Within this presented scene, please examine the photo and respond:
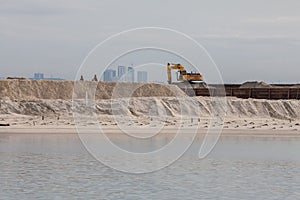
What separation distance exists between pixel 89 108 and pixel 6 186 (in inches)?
1068

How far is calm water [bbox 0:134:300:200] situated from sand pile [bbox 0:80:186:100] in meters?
22.8

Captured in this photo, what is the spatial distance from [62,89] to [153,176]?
34.2 m

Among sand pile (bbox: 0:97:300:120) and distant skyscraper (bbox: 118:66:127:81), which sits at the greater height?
distant skyscraper (bbox: 118:66:127:81)

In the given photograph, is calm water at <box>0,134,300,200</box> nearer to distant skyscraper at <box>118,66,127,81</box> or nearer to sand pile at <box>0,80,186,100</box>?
distant skyscraper at <box>118,66,127,81</box>

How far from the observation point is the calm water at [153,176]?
19.8 metres

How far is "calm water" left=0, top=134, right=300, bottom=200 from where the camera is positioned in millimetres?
19781

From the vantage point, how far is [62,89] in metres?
56.8

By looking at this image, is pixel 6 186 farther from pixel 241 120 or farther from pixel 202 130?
pixel 241 120

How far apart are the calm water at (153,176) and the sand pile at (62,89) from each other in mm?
22839

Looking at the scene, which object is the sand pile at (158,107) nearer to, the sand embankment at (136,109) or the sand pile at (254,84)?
the sand embankment at (136,109)

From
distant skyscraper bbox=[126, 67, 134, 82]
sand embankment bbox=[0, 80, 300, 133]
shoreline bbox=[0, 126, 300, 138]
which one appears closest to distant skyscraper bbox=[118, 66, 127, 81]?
distant skyscraper bbox=[126, 67, 134, 82]

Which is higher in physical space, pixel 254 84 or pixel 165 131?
pixel 254 84

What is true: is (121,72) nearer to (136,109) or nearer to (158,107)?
(136,109)

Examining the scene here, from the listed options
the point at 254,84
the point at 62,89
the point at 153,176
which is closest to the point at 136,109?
the point at 62,89
